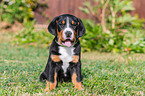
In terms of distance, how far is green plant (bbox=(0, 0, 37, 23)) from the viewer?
9992 mm

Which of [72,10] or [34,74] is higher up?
[72,10]

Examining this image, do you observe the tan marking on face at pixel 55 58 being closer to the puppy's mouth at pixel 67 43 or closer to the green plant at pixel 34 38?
the puppy's mouth at pixel 67 43

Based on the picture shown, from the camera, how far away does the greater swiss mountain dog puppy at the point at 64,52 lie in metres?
2.77

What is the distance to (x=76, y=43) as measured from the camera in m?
2.95

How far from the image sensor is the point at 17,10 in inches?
392

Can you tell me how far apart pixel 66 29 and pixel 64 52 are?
373mm

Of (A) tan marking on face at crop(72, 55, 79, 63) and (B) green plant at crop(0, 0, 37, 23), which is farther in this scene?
(B) green plant at crop(0, 0, 37, 23)

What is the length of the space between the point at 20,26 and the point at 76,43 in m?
7.83

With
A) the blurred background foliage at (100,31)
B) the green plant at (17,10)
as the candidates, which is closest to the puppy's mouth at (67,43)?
the blurred background foliage at (100,31)

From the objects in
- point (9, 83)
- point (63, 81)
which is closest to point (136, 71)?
point (63, 81)

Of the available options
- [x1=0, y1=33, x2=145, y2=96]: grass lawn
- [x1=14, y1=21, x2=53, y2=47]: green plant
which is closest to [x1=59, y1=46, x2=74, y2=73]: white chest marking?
[x1=0, y1=33, x2=145, y2=96]: grass lawn

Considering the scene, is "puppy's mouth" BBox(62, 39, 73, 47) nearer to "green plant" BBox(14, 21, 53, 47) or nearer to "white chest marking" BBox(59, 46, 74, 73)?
"white chest marking" BBox(59, 46, 74, 73)

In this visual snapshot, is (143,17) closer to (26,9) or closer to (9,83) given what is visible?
(26,9)

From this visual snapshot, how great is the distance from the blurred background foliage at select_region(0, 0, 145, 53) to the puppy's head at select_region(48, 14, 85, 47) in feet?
10.7
